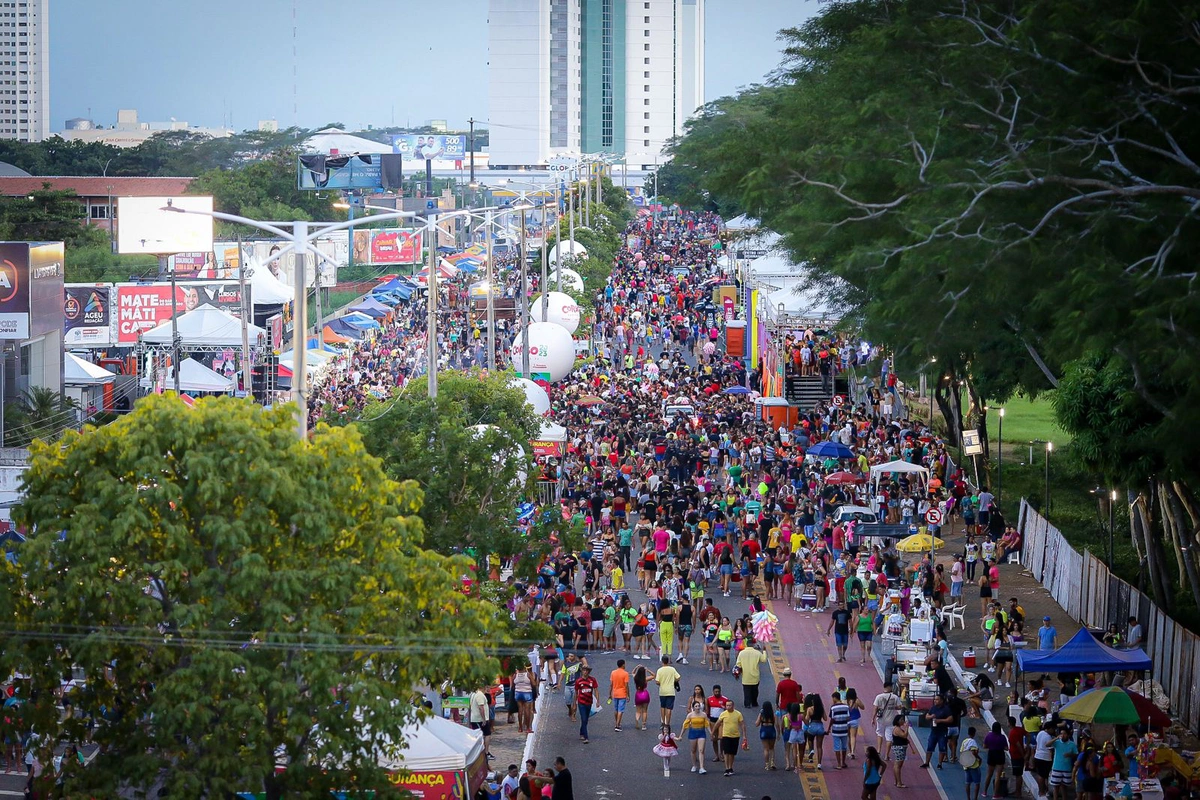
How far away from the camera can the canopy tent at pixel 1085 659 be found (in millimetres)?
23031

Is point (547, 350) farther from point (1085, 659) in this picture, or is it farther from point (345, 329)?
point (1085, 659)

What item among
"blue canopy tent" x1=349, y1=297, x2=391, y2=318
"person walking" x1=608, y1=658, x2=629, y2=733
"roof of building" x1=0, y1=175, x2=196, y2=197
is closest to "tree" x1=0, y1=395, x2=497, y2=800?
"person walking" x1=608, y1=658, x2=629, y2=733

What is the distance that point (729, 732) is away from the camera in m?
22.0

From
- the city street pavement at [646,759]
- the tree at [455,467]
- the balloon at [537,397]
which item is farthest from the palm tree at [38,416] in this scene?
the city street pavement at [646,759]

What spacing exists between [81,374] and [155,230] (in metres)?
17.7

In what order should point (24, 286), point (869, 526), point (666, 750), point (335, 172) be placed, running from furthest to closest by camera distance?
1. point (335, 172)
2. point (24, 286)
3. point (869, 526)
4. point (666, 750)

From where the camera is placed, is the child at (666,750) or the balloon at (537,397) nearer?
the child at (666,750)

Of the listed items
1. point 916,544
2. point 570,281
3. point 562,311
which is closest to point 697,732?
point 916,544

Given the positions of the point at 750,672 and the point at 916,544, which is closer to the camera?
the point at 750,672

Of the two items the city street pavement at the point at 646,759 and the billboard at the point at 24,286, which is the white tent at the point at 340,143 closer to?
the billboard at the point at 24,286

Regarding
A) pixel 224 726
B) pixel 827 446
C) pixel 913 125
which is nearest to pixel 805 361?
pixel 827 446

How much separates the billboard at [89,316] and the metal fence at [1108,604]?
1283 inches

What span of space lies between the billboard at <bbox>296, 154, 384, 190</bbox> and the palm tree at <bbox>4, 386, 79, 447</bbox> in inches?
2858

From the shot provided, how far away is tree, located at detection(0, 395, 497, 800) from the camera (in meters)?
14.5
